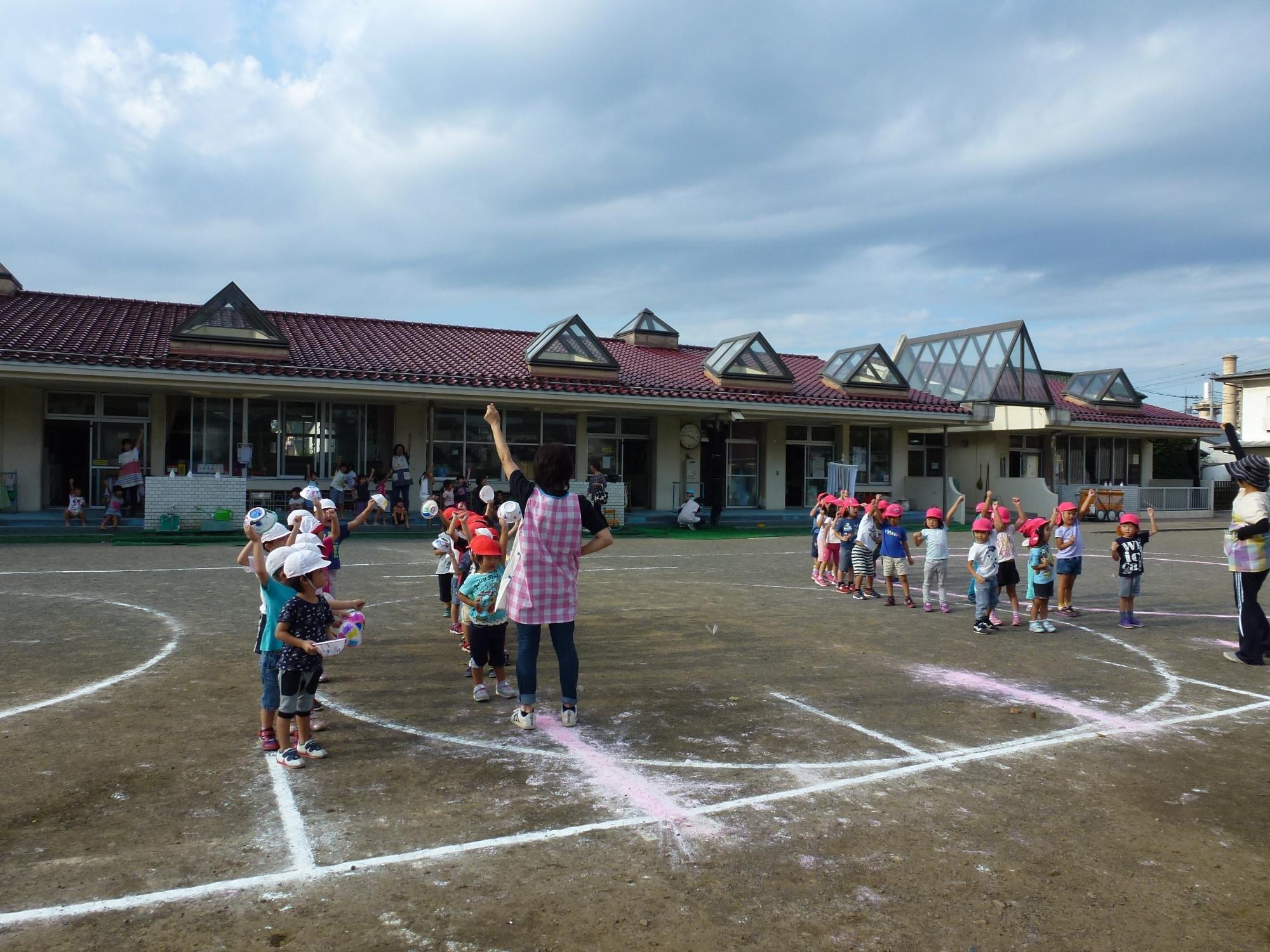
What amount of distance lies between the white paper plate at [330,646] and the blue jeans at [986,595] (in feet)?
21.7

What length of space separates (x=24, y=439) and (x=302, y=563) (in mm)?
17719

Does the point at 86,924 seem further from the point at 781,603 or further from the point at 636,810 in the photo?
the point at 781,603

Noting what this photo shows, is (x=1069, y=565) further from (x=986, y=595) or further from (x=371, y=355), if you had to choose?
(x=371, y=355)

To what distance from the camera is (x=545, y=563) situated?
213 inches

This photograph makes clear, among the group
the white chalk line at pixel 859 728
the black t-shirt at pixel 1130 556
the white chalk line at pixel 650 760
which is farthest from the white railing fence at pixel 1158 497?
the white chalk line at pixel 650 760

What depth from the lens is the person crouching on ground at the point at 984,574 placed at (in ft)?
29.8

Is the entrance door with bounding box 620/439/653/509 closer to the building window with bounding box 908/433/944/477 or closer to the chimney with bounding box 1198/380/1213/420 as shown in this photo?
the building window with bounding box 908/433/944/477

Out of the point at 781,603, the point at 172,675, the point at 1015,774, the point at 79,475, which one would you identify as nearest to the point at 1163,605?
the point at 781,603

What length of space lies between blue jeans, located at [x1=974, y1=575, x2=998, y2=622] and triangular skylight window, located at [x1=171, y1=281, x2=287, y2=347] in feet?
53.3

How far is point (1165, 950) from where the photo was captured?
3.13m

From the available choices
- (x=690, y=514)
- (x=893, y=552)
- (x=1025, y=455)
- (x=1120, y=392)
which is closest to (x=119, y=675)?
(x=893, y=552)

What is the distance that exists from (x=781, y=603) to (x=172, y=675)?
21.8 ft

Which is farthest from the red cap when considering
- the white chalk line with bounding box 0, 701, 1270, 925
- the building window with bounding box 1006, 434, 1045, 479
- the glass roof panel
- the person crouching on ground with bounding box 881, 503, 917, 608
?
the glass roof panel

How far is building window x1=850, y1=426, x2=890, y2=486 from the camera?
88.5 ft
